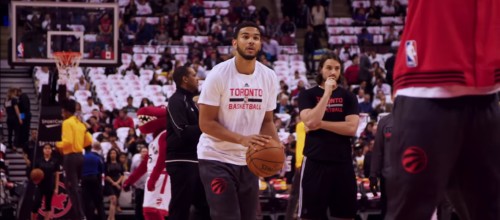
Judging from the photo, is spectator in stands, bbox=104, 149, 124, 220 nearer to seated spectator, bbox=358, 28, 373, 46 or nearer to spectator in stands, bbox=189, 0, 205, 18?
spectator in stands, bbox=189, 0, 205, 18

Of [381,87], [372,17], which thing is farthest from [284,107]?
[372,17]

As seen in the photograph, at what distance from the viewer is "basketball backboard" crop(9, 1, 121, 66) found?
18578 millimetres

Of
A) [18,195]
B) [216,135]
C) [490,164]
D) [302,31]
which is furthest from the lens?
[302,31]

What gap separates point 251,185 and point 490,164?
12.8 feet

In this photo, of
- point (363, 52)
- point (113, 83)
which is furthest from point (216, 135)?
point (363, 52)

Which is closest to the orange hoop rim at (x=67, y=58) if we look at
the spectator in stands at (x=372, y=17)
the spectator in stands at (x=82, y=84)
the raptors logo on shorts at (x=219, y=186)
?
the spectator in stands at (x=82, y=84)

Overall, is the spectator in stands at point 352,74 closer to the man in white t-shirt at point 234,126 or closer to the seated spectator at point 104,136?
the seated spectator at point 104,136

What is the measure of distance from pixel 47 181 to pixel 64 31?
15.3 feet

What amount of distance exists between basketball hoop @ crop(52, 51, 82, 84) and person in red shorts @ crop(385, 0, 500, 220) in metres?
14.2

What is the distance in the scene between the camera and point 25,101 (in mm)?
22734

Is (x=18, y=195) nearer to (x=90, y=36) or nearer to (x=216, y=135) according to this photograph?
(x=90, y=36)

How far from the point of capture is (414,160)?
362 cm

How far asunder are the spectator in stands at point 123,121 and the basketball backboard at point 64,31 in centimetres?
274

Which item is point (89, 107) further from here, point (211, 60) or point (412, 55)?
point (412, 55)
